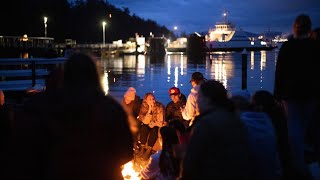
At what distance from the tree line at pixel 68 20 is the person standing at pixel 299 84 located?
175 feet

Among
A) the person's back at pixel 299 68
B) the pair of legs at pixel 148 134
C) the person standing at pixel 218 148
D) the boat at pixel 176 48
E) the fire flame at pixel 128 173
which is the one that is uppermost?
the boat at pixel 176 48

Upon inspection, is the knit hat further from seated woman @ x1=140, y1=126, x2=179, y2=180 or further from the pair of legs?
seated woman @ x1=140, y1=126, x2=179, y2=180

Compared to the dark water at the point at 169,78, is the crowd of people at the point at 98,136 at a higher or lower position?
higher

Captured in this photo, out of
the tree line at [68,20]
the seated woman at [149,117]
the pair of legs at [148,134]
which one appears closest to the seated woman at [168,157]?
the pair of legs at [148,134]

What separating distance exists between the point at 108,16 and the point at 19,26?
6190 cm

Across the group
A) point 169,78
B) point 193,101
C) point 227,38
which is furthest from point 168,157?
point 227,38

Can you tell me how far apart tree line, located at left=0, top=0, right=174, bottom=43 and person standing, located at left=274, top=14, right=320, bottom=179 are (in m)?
53.3

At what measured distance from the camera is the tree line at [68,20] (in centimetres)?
5944

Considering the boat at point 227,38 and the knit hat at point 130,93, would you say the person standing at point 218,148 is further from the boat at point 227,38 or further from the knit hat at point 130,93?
the boat at point 227,38

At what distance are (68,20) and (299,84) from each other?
89.6 meters

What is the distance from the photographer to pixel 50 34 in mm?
79250

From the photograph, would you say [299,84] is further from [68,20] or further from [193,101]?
[68,20]

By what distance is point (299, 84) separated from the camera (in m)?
4.86

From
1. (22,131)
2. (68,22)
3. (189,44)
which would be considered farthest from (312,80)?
(189,44)
